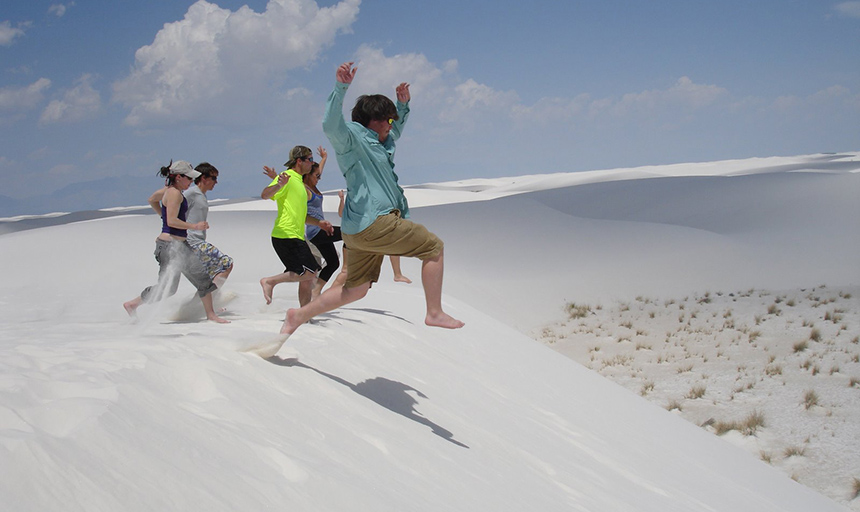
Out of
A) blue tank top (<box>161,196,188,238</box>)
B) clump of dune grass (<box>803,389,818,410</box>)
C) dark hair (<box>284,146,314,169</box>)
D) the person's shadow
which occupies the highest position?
dark hair (<box>284,146,314,169</box>)

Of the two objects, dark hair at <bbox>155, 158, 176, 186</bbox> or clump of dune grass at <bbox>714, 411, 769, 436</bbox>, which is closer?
dark hair at <bbox>155, 158, 176, 186</bbox>

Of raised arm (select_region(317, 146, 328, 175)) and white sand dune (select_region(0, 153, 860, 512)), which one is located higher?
raised arm (select_region(317, 146, 328, 175))

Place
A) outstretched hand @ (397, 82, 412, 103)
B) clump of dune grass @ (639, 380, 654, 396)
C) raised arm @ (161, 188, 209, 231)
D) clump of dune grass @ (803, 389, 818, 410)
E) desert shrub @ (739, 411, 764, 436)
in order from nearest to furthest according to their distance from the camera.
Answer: outstretched hand @ (397, 82, 412, 103), raised arm @ (161, 188, 209, 231), desert shrub @ (739, 411, 764, 436), clump of dune grass @ (803, 389, 818, 410), clump of dune grass @ (639, 380, 654, 396)

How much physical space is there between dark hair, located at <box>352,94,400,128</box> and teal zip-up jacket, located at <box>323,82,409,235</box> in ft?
0.33

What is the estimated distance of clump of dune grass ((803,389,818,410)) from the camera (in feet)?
23.8

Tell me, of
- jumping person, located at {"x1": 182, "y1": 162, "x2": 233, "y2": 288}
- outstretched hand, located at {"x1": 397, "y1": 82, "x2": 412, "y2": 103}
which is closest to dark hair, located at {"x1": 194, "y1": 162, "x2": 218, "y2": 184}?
jumping person, located at {"x1": 182, "y1": 162, "x2": 233, "y2": 288}

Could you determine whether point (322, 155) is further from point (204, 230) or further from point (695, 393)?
point (695, 393)

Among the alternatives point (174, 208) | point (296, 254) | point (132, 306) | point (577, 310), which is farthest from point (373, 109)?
point (577, 310)

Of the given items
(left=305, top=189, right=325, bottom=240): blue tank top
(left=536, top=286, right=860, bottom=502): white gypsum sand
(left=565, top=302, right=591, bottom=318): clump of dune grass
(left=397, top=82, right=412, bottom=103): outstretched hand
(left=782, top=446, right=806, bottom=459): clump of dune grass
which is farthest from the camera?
(left=565, top=302, right=591, bottom=318): clump of dune grass

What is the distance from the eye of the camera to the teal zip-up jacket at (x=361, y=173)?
3268 mm

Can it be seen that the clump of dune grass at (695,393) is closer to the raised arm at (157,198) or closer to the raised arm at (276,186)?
the raised arm at (276,186)

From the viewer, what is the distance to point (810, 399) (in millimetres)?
7348

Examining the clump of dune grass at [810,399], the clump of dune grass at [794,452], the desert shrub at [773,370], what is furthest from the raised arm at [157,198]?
the desert shrub at [773,370]

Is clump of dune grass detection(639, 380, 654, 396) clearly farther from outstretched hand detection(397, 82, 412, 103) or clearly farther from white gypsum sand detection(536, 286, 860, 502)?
outstretched hand detection(397, 82, 412, 103)
